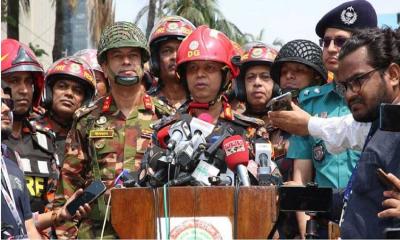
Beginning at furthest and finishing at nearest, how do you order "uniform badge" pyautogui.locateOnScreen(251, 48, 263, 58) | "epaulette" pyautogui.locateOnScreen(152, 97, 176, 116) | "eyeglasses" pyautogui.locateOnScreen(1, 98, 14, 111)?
"uniform badge" pyautogui.locateOnScreen(251, 48, 263, 58), "epaulette" pyautogui.locateOnScreen(152, 97, 176, 116), "eyeglasses" pyautogui.locateOnScreen(1, 98, 14, 111)

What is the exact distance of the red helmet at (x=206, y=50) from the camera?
5.77m

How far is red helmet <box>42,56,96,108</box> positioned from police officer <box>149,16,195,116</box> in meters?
0.61

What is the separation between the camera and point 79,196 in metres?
5.65

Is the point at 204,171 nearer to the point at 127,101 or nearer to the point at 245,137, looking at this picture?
the point at 245,137

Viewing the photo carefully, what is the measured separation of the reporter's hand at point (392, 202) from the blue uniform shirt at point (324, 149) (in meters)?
1.54

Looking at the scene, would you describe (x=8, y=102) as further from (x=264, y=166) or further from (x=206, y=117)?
(x=264, y=166)

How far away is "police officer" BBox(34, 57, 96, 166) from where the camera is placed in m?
7.71

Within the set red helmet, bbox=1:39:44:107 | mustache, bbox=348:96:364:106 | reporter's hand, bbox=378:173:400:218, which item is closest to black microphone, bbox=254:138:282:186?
mustache, bbox=348:96:364:106

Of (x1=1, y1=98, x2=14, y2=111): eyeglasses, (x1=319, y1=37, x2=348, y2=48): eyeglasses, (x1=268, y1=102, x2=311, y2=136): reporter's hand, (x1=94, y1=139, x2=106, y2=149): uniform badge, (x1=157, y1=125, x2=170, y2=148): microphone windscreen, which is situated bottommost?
(x1=94, y1=139, x2=106, y2=149): uniform badge

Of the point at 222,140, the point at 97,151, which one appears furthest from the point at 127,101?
the point at 222,140

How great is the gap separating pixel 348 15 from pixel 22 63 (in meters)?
2.82

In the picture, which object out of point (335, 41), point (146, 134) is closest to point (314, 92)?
point (335, 41)

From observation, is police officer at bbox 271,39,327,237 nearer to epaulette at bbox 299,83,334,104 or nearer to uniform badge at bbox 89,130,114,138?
epaulette at bbox 299,83,334,104

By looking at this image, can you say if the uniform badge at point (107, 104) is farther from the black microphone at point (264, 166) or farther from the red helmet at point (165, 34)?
the black microphone at point (264, 166)
